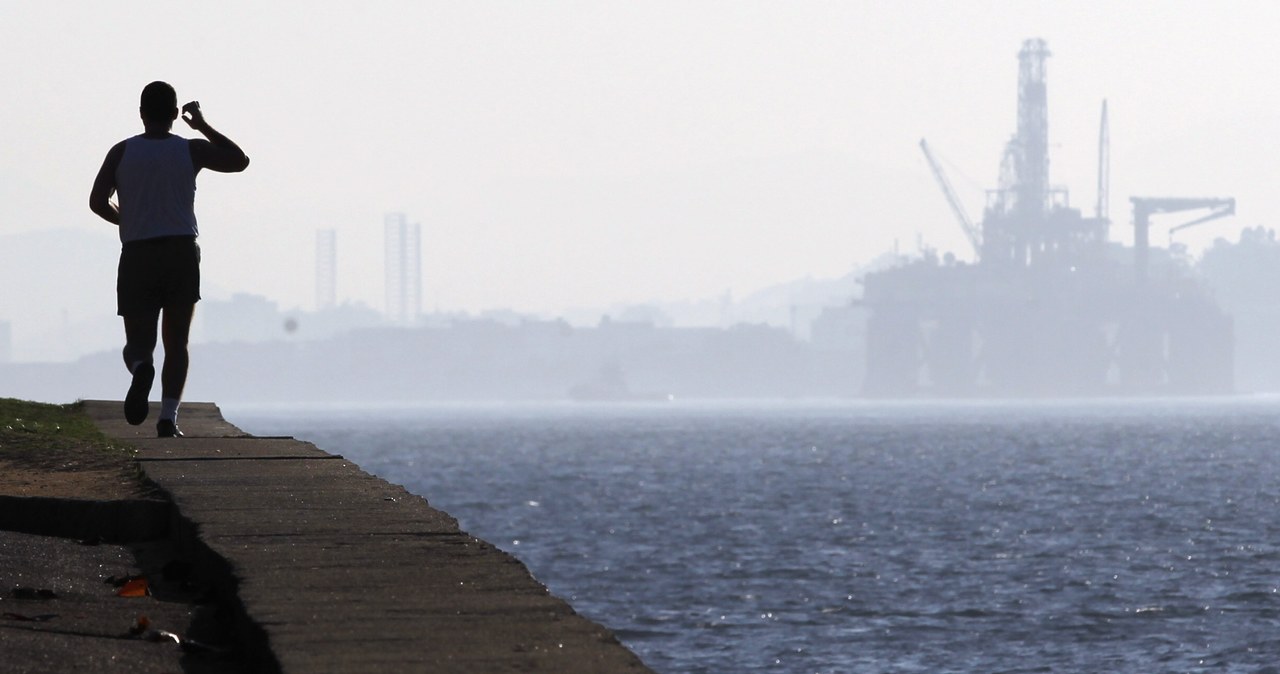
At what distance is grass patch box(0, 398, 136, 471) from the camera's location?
6441 millimetres

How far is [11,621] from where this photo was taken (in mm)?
3426

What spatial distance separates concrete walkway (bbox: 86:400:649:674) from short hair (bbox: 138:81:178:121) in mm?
1262

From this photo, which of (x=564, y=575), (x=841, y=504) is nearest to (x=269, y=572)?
(x=564, y=575)

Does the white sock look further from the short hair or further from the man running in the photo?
the short hair

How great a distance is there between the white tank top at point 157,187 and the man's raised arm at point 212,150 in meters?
0.04

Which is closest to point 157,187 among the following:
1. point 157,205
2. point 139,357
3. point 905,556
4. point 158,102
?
point 157,205

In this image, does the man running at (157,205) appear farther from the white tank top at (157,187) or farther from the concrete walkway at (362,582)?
the concrete walkway at (362,582)

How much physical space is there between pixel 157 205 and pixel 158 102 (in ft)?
1.10

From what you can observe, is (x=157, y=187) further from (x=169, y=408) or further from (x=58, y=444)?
(x=58, y=444)

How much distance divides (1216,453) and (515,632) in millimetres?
79908

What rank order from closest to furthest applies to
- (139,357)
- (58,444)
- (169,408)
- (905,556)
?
(139,357) → (58,444) → (169,408) → (905,556)

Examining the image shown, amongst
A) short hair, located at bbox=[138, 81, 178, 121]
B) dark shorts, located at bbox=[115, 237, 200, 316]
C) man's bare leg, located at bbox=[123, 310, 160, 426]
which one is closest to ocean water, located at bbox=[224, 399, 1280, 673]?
man's bare leg, located at bbox=[123, 310, 160, 426]

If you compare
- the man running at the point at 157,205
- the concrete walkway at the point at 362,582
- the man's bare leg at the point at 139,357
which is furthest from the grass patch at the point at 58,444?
the concrete walkway at the point at 362,582

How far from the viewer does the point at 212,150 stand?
636cm
